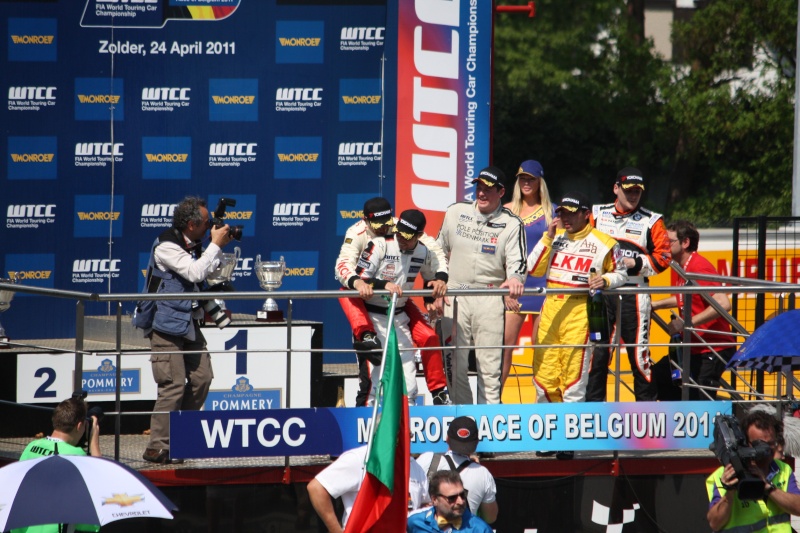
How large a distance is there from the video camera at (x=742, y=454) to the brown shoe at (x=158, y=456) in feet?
12.8

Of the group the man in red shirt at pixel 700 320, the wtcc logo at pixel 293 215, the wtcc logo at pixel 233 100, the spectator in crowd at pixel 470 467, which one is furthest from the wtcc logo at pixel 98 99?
the spectator in crowd at pixel 470 467

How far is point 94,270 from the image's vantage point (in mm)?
11945

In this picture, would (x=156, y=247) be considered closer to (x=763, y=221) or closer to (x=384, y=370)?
(x=384, y=370)

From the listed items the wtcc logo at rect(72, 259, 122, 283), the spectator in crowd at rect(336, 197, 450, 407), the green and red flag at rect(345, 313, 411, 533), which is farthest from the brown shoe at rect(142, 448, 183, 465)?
the wtcc logo at rect(72, 259, 122, 283)

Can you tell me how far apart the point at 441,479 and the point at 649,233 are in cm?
345

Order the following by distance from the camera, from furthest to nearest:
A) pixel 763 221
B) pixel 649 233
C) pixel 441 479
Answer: pixel 763 221, pixel 649 233, pixel 441 479

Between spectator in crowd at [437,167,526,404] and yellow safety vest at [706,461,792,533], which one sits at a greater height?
spectator in crowd at [437,167,526,404]

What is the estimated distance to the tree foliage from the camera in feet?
78.2

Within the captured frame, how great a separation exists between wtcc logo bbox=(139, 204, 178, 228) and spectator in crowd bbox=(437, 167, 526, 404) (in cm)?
426

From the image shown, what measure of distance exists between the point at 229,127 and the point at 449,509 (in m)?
6.71

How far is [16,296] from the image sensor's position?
38.5 feet

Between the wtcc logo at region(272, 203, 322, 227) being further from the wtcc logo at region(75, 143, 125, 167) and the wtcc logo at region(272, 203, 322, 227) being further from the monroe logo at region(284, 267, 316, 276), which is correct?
the wtcc logo at region(75, 143, 125, 167)

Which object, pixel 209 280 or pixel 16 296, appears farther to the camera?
pixel 16 296

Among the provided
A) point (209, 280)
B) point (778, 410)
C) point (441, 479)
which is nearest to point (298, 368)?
point (209, 280)
